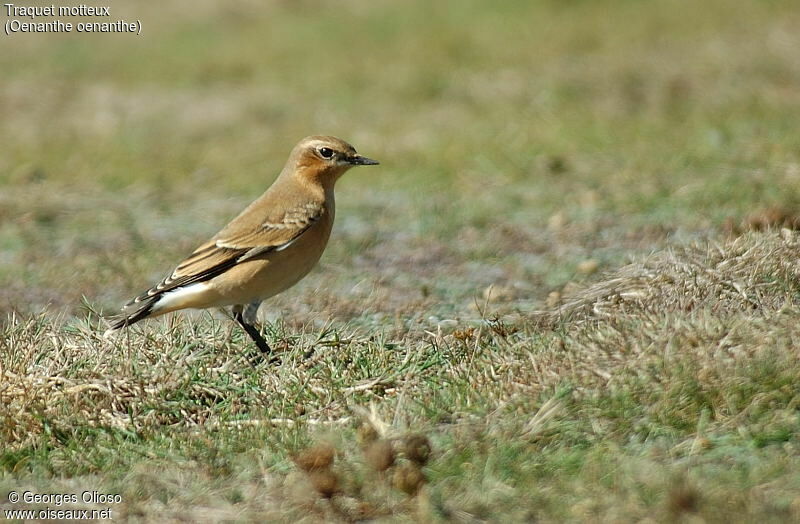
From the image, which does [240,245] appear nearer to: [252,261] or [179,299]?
[252,261]

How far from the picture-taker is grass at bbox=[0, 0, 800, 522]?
15.6ft

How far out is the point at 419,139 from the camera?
12367 mm

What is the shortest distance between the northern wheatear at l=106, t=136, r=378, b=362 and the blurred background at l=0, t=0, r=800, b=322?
711 mm

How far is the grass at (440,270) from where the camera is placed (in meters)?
4.74

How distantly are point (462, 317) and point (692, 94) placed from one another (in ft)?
22.4

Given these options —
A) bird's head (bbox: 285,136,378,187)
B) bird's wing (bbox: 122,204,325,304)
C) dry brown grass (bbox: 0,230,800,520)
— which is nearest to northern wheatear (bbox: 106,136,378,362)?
bird's wing (bbox: 122,204,325,304)

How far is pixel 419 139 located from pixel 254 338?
6.46 m

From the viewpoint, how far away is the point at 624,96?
13.1 m

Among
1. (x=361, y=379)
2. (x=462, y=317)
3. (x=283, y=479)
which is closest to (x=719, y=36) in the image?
(x=462, y=317)

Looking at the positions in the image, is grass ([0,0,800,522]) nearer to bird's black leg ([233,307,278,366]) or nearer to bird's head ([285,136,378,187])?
bird's black leg ([233,307,278,366])

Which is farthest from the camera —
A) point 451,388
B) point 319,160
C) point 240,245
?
point 319,160

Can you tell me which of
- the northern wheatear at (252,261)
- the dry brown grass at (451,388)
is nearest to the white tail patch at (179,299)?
the northern wheatear at (252,261)

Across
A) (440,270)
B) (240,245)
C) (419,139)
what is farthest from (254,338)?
(419,139)

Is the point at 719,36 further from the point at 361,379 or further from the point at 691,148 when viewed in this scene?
the point at 361,379
